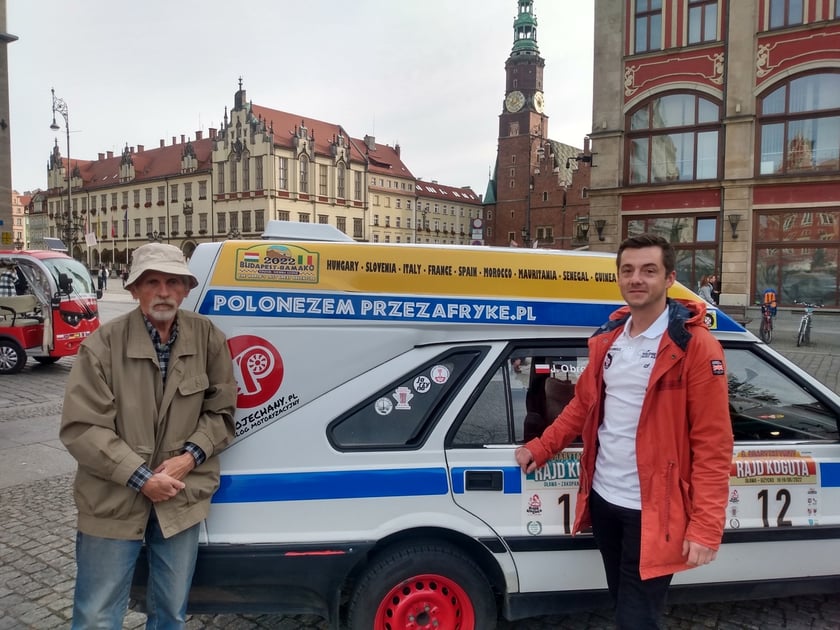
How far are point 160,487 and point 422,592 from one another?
1.22 meters

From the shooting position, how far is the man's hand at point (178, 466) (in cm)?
223

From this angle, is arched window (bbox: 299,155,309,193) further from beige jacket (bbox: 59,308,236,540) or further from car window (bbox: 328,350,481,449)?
beige jacket (bbox: 59,308,236,540)

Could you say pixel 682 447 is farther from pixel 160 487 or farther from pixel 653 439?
pixel 160 487

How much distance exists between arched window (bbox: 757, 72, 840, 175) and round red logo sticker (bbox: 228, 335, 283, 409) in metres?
22.8

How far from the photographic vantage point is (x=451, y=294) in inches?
111

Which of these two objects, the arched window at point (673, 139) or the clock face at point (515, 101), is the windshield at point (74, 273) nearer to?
A: the arched window at point (673, 139)

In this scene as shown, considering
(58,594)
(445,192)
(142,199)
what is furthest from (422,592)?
(445,192)

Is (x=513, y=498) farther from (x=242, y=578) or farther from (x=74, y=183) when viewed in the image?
(x=74, y=183)

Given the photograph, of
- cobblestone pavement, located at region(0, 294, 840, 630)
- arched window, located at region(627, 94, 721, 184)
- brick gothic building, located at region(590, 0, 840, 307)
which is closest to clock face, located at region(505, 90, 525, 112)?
brick gothic building, located at region(590, 0, 840, 307)

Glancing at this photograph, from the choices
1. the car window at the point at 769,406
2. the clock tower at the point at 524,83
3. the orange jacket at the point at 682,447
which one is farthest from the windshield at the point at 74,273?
the clock tower at the point at 524,83

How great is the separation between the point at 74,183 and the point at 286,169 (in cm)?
4411

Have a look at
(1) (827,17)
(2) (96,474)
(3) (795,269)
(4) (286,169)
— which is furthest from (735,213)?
(4) (286,169)

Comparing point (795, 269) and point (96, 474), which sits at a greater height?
point (795, 269)

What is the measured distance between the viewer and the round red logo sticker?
2.64 m
